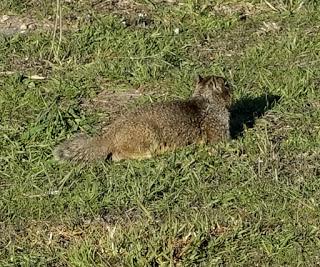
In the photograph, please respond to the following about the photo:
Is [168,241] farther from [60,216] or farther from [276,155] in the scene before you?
[276,155]

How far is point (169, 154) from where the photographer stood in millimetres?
6469

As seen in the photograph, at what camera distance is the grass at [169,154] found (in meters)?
5.39

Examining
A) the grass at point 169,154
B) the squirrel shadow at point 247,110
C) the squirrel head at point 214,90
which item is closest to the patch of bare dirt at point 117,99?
the grass at point 169,154

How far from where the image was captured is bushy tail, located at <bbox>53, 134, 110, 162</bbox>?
628cm

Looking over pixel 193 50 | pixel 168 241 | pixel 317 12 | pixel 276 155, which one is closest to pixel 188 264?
pixel 168 241

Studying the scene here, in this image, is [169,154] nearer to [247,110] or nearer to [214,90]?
[214,90]

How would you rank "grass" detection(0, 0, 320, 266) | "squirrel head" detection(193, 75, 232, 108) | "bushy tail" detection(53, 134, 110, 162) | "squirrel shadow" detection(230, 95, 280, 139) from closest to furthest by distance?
1. "grass" detection(0, 0, 320, 266)
2. "bushy tail" detection(53, 134, 110, 162)
3. "squirrel head" detection(193, 75, 232, 108)
4. "squirrel shadow" detection(230, 95, 280, 139)

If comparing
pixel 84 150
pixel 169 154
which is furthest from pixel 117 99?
pixel 84 150

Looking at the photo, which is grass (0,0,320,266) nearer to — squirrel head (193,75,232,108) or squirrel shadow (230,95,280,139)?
squirrel shadow (230,95,280,139)

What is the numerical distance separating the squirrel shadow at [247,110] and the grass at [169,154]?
0.02 meters

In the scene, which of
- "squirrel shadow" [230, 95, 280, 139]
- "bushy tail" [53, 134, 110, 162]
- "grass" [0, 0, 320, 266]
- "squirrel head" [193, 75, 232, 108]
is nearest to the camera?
"grass" [0, 0, 320, 266]

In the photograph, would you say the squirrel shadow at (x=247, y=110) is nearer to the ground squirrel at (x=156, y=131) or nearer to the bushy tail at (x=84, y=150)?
the ground squirrel at (x=156, y=131)

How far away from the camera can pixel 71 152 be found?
20.8 feet

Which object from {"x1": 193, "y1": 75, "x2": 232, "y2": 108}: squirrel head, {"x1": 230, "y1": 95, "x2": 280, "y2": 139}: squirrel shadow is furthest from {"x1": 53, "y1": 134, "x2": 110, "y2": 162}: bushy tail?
{"x1": 230, "y1": 95, "x2": 280, "y2": 139}: squirrel shadow
